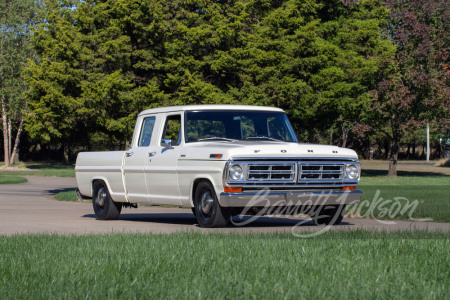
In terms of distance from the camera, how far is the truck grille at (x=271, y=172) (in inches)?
513

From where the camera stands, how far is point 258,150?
13008 millimetres

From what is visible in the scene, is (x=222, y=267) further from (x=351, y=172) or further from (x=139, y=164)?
(x=139, y=164)

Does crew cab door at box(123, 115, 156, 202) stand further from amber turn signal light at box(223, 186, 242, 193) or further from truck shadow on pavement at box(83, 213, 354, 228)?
amber turn signal light at box(223, 186, 242, 193)

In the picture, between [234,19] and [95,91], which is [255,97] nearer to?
[234,19]

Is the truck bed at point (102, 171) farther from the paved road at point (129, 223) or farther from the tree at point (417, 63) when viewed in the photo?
the tree at point (417, 63)

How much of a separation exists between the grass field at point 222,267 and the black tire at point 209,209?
2437 millimetres

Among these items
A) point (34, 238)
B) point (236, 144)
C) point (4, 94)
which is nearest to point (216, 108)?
point (236, 144)

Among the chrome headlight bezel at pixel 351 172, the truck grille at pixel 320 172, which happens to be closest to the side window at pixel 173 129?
the truck grille at pixel 320 172

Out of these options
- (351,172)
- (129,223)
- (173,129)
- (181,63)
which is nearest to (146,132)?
(173,129)

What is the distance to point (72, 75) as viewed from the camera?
32625 millimetres

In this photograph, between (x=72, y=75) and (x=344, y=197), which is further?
(x=72, y=75)

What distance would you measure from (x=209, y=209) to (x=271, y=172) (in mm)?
1277

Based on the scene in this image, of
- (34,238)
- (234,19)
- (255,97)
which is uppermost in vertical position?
(234,19)

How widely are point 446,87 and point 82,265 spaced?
135 feet
